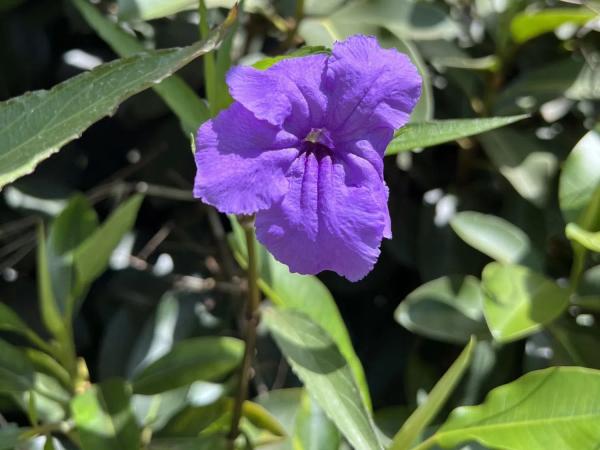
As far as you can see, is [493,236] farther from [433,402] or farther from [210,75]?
[210,75]

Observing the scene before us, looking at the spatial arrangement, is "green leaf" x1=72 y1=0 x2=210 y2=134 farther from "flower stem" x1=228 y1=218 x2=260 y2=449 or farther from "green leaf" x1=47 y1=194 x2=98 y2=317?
"green leaf" x1=47 y1=194 x2=98 y2=317

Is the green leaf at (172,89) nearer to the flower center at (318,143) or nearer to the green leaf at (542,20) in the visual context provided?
the flower center at (318,143)

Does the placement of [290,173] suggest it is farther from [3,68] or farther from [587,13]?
[3,68]

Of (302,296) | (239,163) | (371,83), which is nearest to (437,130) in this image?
(371,83)

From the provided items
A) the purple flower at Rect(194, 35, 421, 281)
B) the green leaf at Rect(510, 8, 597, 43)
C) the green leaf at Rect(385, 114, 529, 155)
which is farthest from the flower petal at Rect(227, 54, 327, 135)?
the green leaf at Rect(510, 8, 597, 43)

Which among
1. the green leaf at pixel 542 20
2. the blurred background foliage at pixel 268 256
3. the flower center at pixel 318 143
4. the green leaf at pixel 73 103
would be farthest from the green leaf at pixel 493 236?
the green leaf at pixel 73 103
